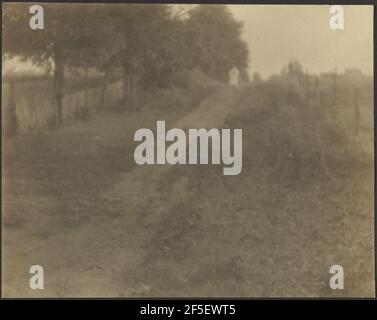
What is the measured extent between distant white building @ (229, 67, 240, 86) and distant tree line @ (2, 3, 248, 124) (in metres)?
0.03

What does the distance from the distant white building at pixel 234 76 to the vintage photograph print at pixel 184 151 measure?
0.01 meters

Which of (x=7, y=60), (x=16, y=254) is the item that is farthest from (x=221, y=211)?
(x=7, y=60)

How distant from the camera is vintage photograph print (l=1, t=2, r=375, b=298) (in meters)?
4.04

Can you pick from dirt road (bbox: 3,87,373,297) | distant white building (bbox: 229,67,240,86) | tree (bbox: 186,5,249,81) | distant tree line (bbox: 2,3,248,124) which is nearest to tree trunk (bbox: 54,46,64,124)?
distant tree line (bbox: 2,3,248,124)

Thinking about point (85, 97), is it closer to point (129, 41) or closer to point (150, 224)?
point (129, 41)

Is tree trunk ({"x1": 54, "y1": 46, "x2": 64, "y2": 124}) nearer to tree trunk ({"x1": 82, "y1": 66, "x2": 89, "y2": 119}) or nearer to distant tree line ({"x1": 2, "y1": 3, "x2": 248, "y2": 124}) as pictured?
distant tree line ({"x1": 2, "y1": 3, "x2": 248, "y2": 124})

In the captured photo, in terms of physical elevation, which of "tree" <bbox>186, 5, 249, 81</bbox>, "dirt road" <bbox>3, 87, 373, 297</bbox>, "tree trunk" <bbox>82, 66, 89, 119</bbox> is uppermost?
"tree" <bbox>186, 5, 249, 81</bbox>

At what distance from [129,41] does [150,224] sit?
1404 millimetres

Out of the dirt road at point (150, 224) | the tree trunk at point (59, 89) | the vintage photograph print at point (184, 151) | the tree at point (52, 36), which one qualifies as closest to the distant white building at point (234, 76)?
Answer: the vintage photograph print at point (184, 151)

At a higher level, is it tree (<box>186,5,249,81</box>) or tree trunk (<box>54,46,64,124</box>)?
tree (<box>186,5,249,81</box>)

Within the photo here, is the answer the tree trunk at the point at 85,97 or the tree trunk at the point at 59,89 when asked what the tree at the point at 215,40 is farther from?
the tree trunk at the point at 59,89

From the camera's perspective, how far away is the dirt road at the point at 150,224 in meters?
4.03

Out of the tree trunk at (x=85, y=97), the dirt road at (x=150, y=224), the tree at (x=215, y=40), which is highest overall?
the tree at (x=215, y=40)

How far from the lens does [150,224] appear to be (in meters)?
4.04
